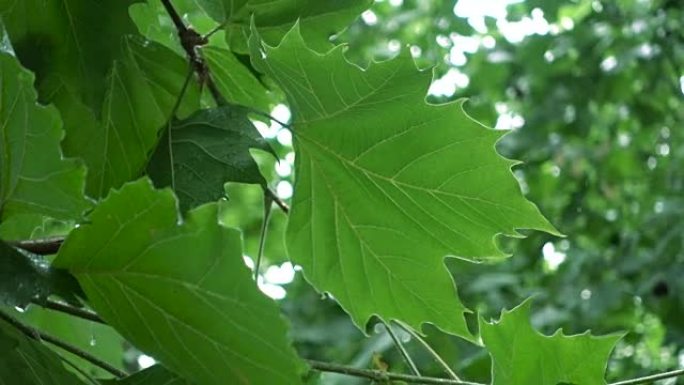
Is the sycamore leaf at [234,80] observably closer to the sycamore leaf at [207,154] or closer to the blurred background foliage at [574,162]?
the sycamore leaf at [207,154]

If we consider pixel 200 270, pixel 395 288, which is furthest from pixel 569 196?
pixel 200 270

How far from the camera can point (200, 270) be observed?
0.38 meters

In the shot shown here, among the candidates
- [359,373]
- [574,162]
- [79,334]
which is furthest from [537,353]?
[574,162]

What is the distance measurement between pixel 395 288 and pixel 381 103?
104 mm

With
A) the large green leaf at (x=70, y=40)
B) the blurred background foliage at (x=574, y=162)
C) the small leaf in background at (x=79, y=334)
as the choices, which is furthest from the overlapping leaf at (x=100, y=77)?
the blurred background foliage at (x=574, y=162)

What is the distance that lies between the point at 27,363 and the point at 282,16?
269mm

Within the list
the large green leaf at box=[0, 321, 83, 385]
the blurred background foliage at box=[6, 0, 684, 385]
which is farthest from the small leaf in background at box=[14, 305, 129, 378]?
the blurred background foliage at box=[6, 0, 684, 385]

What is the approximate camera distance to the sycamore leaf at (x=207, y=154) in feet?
1.82

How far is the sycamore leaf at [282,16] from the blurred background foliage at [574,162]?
0.94 meters

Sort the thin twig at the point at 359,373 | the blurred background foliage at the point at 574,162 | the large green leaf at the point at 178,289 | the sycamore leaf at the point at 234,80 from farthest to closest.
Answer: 1. the blurred background foliage at the point at 574,162
2. the sycamore leaf at the point at 234,80
3. the thin twig at the point at 359,373
4. the large green leaf at the point at 178,289

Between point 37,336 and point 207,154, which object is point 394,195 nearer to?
point 207,154

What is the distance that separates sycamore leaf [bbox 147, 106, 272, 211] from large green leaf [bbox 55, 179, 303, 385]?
13 centimetres

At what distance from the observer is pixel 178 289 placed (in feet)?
1.28

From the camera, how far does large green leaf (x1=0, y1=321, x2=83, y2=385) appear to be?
1.32 ft
